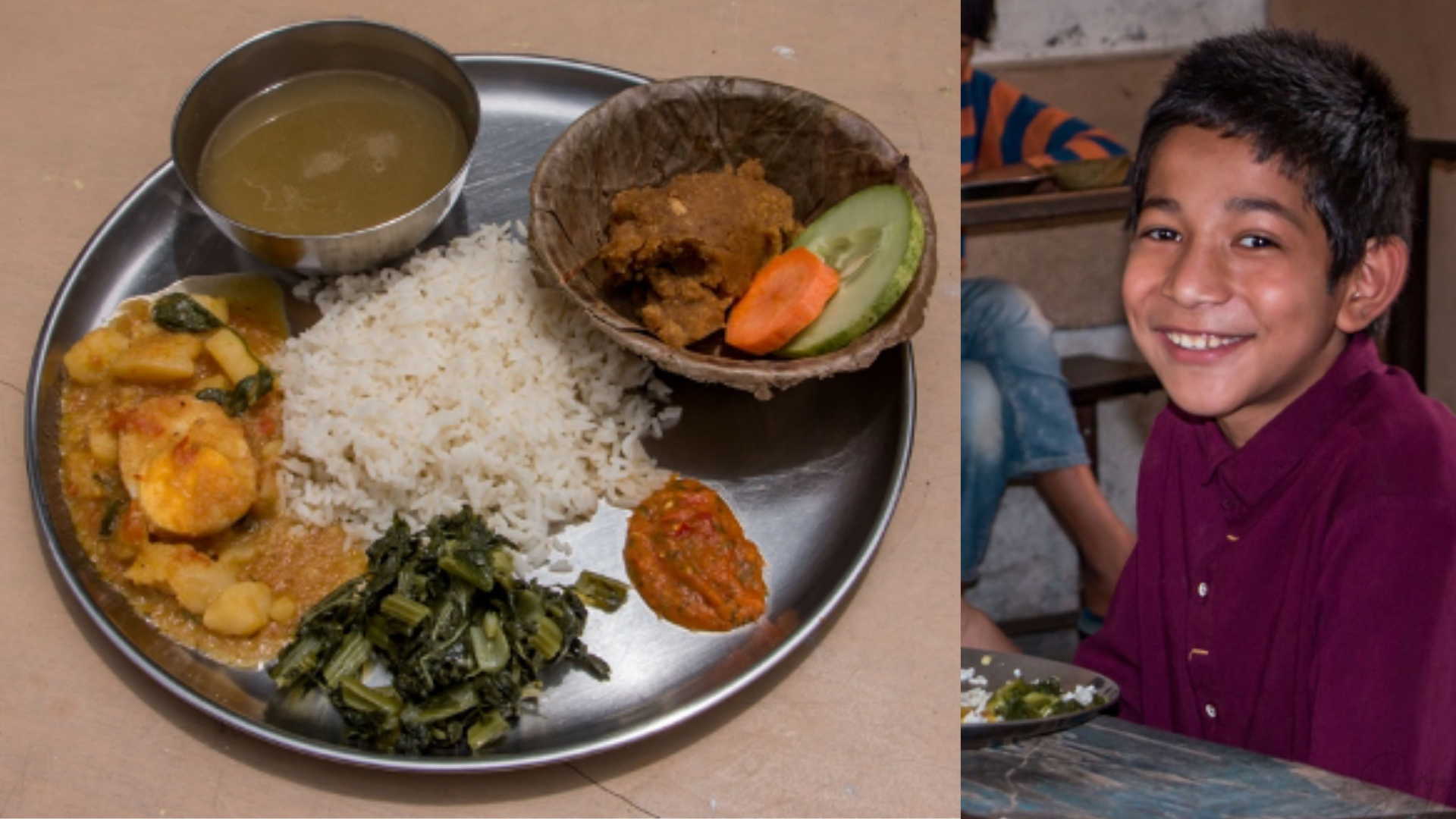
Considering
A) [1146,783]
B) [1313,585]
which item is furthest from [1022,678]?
[1313,585]

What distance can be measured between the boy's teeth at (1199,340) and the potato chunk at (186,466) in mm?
1212

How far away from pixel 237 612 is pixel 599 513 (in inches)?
19.7

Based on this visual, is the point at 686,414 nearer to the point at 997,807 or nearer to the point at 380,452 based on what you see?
the point at 380,452

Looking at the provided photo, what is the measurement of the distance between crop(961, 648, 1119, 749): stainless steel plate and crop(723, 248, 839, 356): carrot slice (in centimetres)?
50

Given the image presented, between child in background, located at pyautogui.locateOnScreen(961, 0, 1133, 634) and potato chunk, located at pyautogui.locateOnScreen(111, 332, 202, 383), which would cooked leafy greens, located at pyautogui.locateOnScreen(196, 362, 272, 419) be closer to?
potato chunk, located at pyautogui.locateOnScreen(111, 332, 202, 383)

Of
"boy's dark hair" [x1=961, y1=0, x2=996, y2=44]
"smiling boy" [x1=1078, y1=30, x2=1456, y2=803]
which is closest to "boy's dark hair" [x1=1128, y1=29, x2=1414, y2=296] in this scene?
"smiling boy" [x1=1078, y1=30, x2=1456, y2=803]

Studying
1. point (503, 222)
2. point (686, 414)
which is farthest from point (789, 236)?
point (503, 222)

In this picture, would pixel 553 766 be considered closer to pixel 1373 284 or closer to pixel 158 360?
pixel 158 360

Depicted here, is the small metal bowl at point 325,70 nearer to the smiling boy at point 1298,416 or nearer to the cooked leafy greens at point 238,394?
the cooked leafy greens at point 238,394

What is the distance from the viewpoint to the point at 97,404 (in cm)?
190

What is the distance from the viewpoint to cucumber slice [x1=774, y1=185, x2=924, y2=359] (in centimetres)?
174

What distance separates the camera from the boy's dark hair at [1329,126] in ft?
4.72

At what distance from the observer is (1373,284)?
147cm

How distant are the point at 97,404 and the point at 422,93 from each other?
680mm
